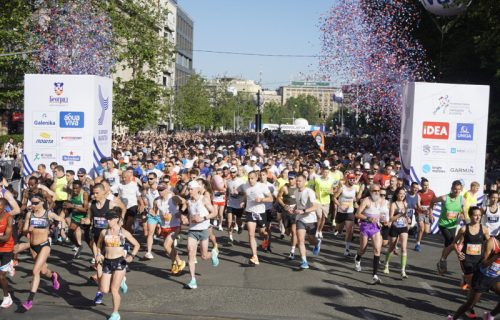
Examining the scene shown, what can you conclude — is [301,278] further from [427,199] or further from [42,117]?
[42,117]

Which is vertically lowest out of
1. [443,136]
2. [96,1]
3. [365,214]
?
[365,214]

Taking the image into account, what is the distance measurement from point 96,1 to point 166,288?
25.2 metres

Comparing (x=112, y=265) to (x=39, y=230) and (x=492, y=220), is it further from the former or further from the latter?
(x=492, y=220)

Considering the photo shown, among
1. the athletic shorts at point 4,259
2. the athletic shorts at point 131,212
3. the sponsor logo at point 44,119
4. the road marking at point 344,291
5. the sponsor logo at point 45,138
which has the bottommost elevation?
the road marking at point 344,291

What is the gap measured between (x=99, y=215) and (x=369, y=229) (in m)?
4.63

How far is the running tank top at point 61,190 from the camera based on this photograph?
41.6 ft

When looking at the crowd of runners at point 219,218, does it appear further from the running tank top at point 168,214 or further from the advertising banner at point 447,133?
the advertising banner at point 447,133

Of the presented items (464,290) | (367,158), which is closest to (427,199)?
(464,290)

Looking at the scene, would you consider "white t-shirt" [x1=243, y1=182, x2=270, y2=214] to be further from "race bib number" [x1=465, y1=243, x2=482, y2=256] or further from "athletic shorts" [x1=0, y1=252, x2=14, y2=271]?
"athletic shorts" [x1=0, y1=252, x2=14, y2=271]

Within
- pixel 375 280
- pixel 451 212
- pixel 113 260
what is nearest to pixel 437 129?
pixel 451 212

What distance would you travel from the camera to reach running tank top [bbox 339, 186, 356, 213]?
13.0m

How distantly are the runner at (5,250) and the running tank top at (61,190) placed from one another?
4225mm

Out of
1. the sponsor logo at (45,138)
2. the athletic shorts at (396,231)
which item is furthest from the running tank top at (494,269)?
the sponsor logo at (45,138)

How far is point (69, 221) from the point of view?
11.9 meters
